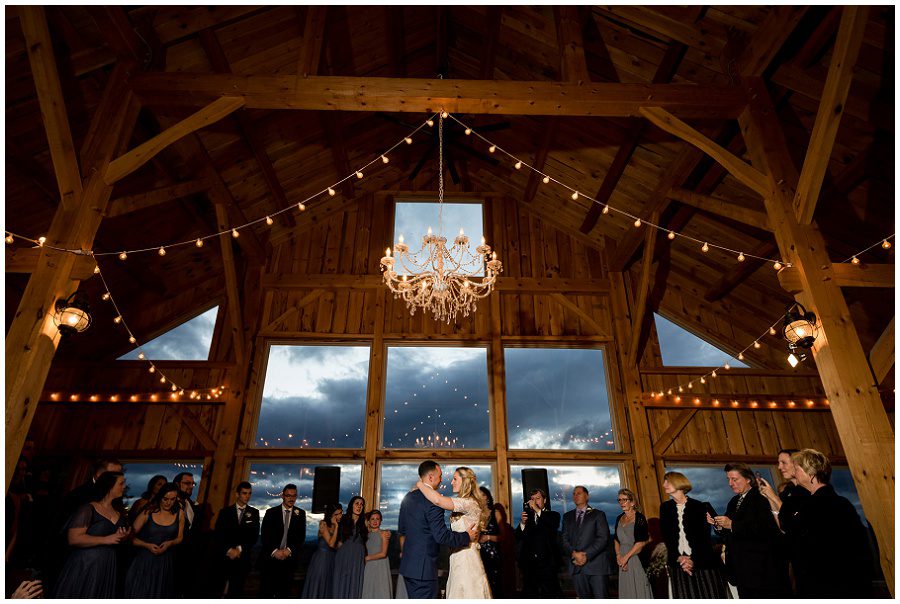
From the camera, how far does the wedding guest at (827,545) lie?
2602mm

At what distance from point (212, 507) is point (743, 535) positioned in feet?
18.7

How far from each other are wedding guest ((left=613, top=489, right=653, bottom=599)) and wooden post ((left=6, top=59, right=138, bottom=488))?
15.7 ft

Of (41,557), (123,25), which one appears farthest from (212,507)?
(123,25)

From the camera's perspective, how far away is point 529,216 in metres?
8.59

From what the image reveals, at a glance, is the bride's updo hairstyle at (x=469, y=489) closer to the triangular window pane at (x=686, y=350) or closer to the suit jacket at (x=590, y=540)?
the suit jacket at (x=590, y=540)

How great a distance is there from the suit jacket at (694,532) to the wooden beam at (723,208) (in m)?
2.43

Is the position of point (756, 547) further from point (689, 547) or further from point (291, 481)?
point (291, 481)

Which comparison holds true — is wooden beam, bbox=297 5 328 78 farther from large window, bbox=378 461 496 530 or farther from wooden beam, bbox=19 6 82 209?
large window, bbox=378 461 496 530

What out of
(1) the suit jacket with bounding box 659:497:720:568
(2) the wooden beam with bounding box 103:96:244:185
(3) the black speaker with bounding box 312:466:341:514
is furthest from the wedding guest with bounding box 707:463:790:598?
(2) the wooden beam with bounding box 103:96:244:185

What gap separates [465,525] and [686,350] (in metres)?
5.62

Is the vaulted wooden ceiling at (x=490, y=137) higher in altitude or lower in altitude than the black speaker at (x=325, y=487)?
higher

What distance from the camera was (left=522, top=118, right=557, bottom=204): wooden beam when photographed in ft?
22.1

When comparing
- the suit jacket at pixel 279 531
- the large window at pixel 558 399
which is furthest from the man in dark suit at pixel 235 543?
the large window at pixel 558 399

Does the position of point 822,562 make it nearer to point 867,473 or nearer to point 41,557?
point 867,473
